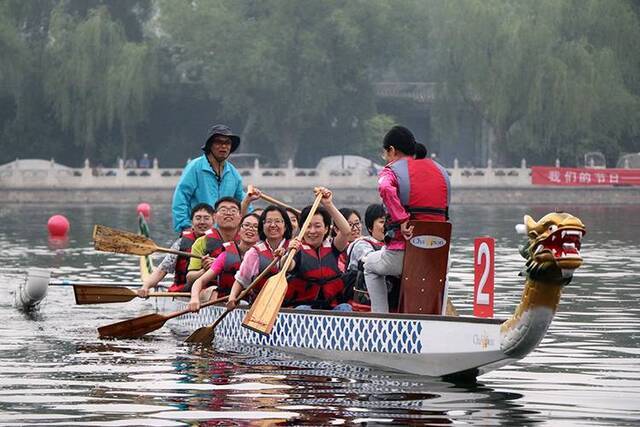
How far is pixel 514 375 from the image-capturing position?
13242mm

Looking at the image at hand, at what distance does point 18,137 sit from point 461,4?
16.4 meters

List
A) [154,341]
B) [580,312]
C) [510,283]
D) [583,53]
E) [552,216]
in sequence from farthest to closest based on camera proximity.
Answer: [583,53] < [510,283] < [580,312] < [154,341] < [552,216]

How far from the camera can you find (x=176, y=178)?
2319 inches

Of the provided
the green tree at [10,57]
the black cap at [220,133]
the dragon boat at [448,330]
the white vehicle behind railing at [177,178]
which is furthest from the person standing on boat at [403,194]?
the green tree at [10,57]

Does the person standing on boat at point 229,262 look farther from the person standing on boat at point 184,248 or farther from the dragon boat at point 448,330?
the person standing on boat at point 184,248

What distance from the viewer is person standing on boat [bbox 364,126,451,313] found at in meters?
12.6

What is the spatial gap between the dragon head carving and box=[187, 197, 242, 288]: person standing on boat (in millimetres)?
4936

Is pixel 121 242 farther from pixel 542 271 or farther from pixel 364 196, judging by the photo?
pixel 364 196

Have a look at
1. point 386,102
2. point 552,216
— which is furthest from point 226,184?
point 386,102

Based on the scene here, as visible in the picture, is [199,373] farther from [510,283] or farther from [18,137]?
[18,137]

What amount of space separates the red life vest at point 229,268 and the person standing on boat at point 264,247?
73cm

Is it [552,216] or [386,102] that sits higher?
[386,102]

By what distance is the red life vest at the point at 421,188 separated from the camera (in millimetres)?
12695

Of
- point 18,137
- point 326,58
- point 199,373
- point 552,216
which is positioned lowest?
point 199,373
